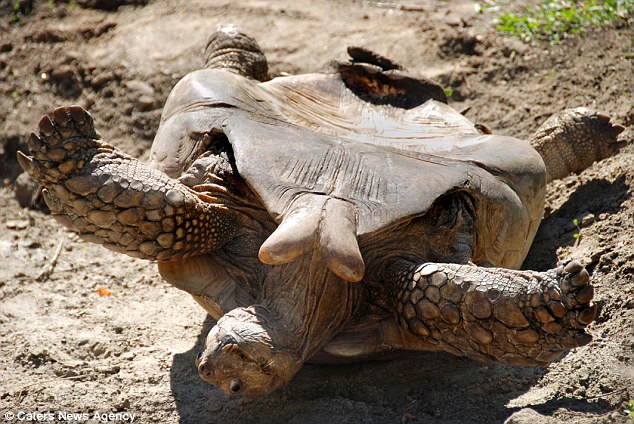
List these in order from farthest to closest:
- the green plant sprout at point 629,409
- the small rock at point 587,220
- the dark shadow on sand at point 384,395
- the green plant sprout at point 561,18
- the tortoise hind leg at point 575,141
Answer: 1. the green plant sprout at point 561,18
2. the tortoise hind leg at point 575,141
3. the small rock at point 587,220
4. the dark shadow on sand at point 384,395
5. the green plant sprout at point 629,409

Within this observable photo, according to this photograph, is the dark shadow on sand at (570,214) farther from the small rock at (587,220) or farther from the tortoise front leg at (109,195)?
the tortoise front leg at (109,195)

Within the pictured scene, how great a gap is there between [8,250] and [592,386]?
12.1ft

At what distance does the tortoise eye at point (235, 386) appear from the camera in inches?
120

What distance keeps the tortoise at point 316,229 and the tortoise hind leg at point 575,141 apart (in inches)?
24.7

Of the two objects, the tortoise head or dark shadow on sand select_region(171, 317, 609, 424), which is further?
dark shadow on sand select_region(171, 317, 609, 424)

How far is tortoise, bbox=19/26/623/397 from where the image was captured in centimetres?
307

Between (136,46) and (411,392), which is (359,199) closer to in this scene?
(411,392)

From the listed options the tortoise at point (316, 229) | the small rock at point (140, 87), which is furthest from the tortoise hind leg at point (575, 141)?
the small rock at point (140, 87)

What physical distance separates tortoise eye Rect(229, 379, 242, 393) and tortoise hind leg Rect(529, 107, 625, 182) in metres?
2.57

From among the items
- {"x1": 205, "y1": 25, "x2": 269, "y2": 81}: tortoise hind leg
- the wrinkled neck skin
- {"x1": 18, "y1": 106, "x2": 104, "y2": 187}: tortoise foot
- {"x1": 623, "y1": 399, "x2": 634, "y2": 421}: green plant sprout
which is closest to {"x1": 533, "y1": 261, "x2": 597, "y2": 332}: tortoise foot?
{"x1": 623, "y1": 399, "x2": 634, "y2": 421}: green plant sprout

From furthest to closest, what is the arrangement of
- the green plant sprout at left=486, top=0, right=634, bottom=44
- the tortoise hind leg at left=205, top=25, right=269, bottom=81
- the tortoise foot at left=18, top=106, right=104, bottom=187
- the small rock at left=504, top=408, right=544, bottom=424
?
the green plant sprout at left=486, top=0, right=634, bottom=44
the tortoise hind leg at left=205, top=25, right=269, bottom=81
the tortoise foot at left=18, top=106, right=104, bottom=187
the small rock at left=504, top=408, right=544, bottom=424

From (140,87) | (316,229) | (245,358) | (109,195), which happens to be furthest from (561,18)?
(245,358)

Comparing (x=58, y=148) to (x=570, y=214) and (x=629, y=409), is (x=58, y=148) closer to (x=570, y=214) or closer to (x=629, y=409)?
(x=629, y=409)

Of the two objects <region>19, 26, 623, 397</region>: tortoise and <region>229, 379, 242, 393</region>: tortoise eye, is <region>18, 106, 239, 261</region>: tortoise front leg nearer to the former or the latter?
<region>19, 26, 623, 397</region>: tortoise
